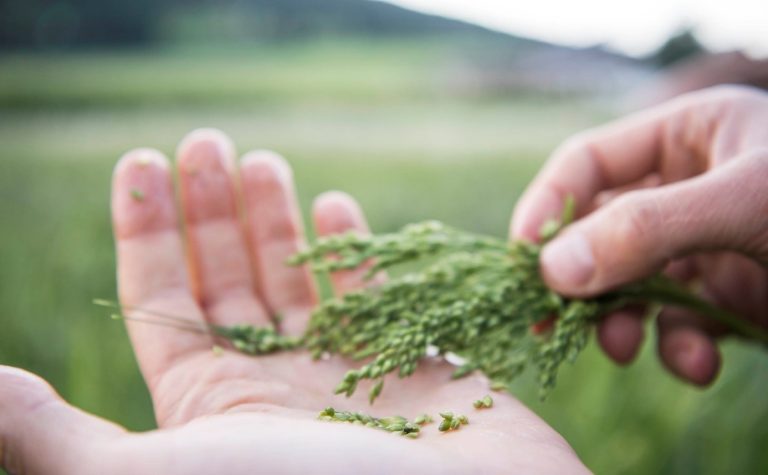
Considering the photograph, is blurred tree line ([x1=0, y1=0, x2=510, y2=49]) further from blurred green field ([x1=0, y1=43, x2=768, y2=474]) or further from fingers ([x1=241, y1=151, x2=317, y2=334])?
fingers ([x1=241, y1=151, x2=317, y2=334])

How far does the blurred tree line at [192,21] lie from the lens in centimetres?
635

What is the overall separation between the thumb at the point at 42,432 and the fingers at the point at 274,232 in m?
1.08

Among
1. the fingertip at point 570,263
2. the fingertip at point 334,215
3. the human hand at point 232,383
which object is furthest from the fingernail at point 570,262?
the fingertip at point 334,215

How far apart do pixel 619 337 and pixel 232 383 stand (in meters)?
1.73

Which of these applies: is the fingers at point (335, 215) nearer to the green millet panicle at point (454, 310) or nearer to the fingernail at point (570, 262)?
the green millet panicle at point (454, 310)

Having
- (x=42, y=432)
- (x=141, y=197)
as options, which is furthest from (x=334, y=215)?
(x=42, y=432)

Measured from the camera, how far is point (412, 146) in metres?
7.52

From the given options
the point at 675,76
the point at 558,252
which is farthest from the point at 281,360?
the point at 675,76

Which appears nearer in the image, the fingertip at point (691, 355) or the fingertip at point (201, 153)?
the fingertip at point (201, 153)

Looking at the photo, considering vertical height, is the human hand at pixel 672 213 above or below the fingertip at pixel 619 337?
above

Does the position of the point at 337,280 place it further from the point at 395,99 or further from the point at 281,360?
the point at 395,99

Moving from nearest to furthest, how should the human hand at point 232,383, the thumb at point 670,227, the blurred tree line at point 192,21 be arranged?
1. the human hand at point 232,383
2. the thumb at point 670,227
3. the blurred tree line at point 192,21

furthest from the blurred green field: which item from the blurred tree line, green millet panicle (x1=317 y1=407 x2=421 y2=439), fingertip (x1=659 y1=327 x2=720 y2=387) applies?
green millet panicle (x1=317 y1=407 x2=421 y2=439)

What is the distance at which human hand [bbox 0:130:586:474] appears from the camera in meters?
1.32
